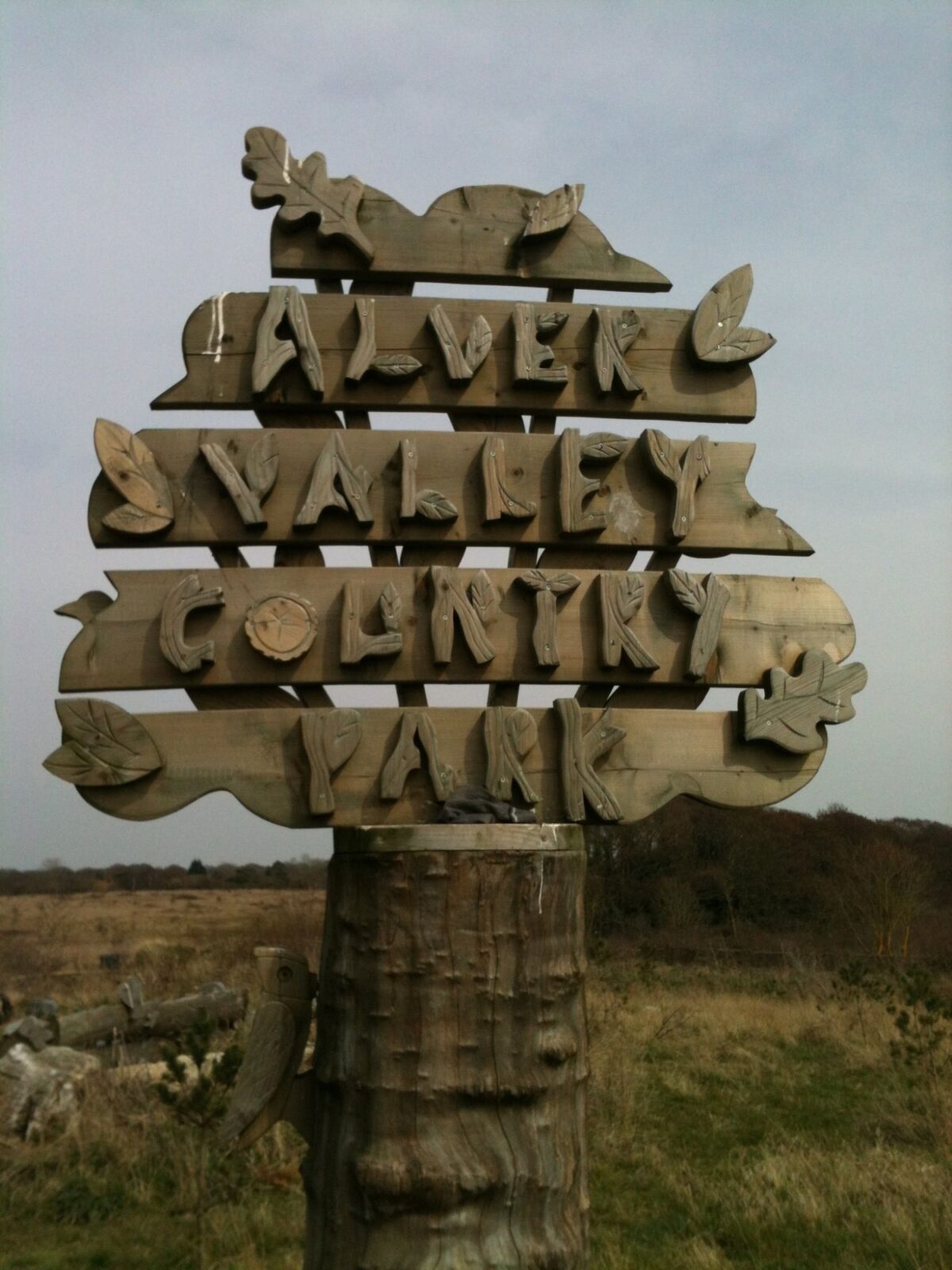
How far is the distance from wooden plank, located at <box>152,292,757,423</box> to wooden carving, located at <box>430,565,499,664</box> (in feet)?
1.91

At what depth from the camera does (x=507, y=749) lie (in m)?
3.21

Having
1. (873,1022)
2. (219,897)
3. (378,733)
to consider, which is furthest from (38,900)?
(378,733)

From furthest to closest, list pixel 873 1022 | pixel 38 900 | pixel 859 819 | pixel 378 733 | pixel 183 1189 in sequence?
pixel 38 900, pixel 859 819, pixel 873 1022, pixel 183 1189, pixel 378 733

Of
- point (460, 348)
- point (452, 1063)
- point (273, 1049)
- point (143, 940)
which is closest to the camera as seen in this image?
point (452, 1063)

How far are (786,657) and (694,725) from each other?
37 cm

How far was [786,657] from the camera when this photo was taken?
3477mm

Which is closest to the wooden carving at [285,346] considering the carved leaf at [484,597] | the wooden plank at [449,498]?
the wooden plank at [449,498]

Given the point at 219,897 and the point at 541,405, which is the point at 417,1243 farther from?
the point at 219,897

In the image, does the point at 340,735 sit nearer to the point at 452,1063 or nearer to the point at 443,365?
the point at 452,1063

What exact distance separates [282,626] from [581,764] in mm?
941

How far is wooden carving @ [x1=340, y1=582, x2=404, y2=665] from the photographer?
3.21 meters

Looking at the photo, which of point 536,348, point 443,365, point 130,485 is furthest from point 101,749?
point 536,348

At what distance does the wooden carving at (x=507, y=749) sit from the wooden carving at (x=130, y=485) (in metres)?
1.11

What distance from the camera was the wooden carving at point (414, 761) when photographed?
315cm
